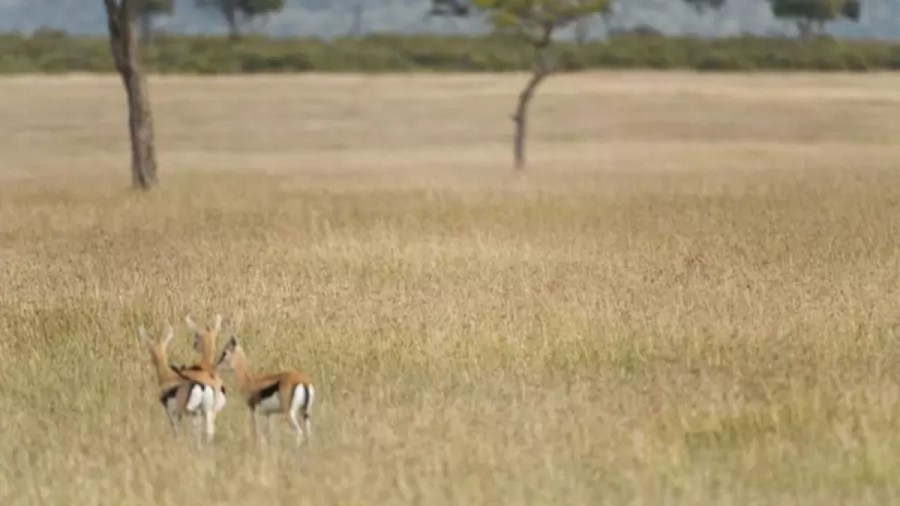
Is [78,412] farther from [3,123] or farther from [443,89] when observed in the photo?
[443,89]

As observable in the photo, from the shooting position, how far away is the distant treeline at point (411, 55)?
291 ft

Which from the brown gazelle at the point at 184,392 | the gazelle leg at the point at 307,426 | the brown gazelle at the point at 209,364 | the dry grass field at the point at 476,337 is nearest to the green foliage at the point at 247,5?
the dry grass field at the point at 476,337

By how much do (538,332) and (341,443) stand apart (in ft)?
11.6

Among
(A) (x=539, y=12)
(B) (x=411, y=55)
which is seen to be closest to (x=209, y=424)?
(A) (x=539, y=12)

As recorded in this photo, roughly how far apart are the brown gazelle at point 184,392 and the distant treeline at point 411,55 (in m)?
78.1

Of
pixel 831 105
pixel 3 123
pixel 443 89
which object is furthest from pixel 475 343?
pixel 443 89

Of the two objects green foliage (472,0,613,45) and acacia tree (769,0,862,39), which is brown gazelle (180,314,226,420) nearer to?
green foliage (472,0,613,45)

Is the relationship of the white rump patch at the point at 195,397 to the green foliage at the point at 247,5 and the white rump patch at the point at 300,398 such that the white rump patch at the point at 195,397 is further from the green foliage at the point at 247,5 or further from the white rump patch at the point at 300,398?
the green foliage at the point at 247,5

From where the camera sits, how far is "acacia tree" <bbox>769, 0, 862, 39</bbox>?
120m

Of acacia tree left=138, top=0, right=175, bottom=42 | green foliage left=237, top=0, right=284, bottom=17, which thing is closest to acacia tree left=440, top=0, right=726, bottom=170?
acacia tree left=138, top=0, right=175, bottom=42

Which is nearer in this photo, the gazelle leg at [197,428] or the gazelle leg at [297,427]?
the gazelle leg at [297,427]

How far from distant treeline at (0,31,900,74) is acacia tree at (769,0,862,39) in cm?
1682

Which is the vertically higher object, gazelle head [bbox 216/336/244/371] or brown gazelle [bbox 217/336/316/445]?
gazelle head [bbox 216/336/244/371]

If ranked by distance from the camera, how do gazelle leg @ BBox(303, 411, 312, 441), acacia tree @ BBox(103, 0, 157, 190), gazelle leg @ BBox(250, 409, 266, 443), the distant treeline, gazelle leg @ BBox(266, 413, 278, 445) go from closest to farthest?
gazelle leg @ BBox(303, 411, 312, 441) → gazelle leg @ BBox(250, 409, 266, 443) → gazelle leg @ BBox(266, 413, 278, 445) → acacia tree @ BBox(103, 0, 157, 190) → the distant treeline
